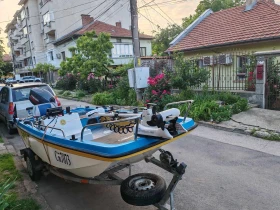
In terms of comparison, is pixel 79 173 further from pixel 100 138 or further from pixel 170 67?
pixel 170 67

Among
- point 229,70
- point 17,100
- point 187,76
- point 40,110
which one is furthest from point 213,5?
point 40,110

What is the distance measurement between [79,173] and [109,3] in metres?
31.5

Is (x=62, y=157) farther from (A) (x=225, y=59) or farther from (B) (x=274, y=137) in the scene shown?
(A) (x=225, y=59)

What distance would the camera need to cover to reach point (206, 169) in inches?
167

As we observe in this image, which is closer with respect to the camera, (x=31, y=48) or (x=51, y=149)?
(x=51, y=149)

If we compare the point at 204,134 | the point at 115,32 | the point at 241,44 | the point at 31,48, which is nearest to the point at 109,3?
the point at 115,32

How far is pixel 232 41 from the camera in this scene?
1220cm

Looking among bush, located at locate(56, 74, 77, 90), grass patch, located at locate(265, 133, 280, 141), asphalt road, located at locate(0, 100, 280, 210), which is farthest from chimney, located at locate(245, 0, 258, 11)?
bush, located at locate(56, 74, 77, 90)

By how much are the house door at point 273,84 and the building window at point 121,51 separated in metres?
19.5

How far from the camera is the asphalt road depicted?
10.5ft

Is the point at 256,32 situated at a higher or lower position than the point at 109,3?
lower

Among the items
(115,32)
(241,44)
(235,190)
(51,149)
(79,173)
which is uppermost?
(115,32)

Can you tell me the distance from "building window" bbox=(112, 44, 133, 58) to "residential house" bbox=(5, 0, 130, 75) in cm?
395

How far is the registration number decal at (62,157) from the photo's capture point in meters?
2.96
